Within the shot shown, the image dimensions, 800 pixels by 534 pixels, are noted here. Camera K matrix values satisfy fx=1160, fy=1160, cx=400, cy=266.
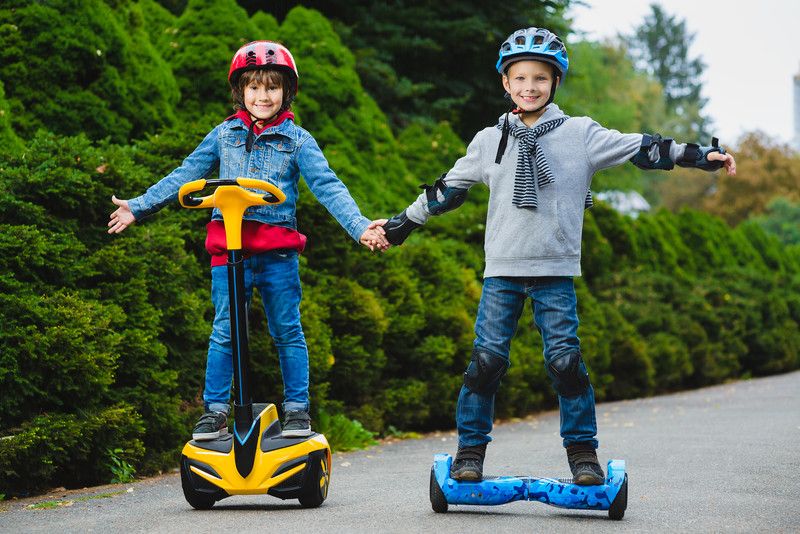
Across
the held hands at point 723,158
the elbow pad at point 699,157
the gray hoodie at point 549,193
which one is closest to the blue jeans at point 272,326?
the gray hoodie at point 549,193

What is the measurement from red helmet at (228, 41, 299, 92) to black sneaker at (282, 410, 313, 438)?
1.67 m

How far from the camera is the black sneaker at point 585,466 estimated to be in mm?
4996

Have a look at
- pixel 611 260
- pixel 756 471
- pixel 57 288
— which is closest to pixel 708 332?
pixel 611 260

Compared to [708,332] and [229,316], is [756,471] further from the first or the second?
[708,332]

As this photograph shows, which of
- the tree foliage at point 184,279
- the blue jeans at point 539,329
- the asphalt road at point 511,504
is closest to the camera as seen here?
the asphalt road at point 511,504

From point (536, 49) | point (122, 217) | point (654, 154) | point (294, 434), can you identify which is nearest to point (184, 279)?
point (122, 217)

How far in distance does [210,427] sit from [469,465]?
124 cm

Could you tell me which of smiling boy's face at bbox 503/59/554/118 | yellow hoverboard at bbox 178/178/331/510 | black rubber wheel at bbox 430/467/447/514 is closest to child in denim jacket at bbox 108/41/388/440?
yellow hoverboard at bbox 178/178/331/510

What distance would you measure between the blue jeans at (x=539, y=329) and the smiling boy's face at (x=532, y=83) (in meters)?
0.82

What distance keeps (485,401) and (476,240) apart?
28.2 ft

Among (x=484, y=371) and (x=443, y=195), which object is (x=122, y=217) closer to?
(x=443, y=195)

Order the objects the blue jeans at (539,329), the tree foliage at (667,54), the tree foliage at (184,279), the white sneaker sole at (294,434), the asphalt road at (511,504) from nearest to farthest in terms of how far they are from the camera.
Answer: the asphalt road at (511,504)
the blue jeans at (539,329)
the white sneaker sole at (294,434)
the tree foliage at (184,279)
the tree foliage at (667,54)

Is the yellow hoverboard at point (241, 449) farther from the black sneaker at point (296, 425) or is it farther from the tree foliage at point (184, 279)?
the tree foliage at point (184, 279)

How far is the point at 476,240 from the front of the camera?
45.4ft
